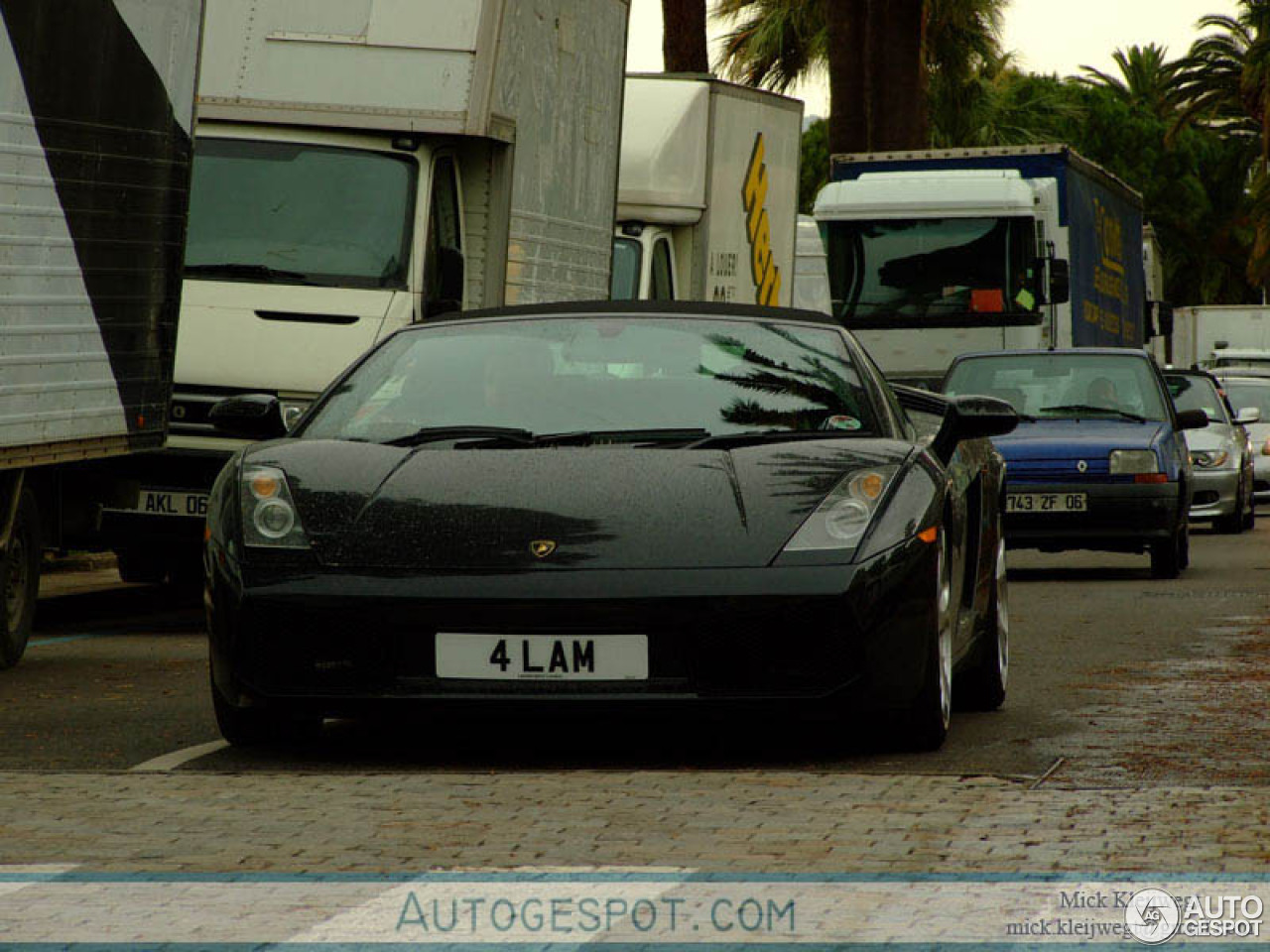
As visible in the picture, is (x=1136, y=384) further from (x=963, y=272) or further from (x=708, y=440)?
(x=708, y=440)

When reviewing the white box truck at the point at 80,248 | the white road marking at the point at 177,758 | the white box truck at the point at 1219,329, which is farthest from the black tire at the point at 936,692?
the white box truck at the point at 1219,329

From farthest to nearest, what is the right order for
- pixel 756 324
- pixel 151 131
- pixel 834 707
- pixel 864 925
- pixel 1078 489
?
pixel 1078 489 < pixel 151 131 < pixel 756 324 < pixel 834 707 < pixel 864 925

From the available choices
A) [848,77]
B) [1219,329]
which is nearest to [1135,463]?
[848,77]

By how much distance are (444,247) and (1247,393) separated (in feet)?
66.3

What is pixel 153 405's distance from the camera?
1117cm

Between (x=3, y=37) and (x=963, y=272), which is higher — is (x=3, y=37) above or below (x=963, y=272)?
below

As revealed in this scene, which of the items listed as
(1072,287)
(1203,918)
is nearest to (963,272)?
(1072,287)

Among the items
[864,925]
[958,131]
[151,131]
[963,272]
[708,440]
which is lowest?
[864,925]

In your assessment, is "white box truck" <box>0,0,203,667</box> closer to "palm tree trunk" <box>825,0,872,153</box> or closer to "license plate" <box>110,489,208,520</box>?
"license plate" <box>110,489,208,520</box>

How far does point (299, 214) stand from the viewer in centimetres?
1323

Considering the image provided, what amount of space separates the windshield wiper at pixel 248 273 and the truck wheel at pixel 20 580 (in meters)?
2.30

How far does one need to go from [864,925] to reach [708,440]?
301 centimetres

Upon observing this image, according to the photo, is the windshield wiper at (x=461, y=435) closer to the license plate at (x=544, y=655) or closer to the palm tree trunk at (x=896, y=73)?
the license plate at (x=544, y=655)

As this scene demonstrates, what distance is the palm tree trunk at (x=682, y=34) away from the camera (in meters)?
31.9
